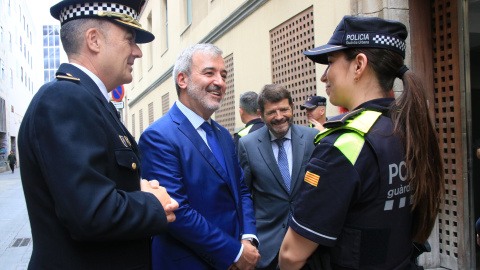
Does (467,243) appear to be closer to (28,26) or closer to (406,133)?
(406,133)

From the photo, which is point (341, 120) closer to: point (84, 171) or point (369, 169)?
point (369, 169)

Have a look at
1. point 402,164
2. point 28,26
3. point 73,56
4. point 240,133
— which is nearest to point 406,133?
point 402,164

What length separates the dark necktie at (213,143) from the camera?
2.41 metres

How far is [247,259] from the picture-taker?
7.34 ft

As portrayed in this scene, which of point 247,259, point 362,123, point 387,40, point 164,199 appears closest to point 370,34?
point 387,40

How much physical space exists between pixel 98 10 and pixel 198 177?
103 centimetres

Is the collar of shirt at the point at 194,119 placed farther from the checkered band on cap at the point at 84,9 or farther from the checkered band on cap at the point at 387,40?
the checkered band on cap at the point at 387,40

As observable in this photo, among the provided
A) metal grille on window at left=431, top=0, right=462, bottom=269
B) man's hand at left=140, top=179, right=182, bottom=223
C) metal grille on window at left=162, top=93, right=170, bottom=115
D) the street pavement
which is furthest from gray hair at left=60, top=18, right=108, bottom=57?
metal grille on window at left=162, top=93, right=170, bottom=115

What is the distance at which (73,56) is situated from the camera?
1674mm

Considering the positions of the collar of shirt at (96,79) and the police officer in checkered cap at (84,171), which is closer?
the police officer in checkered cap at (84,171)

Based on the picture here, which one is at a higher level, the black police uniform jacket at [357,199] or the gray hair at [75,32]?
the gray hair at [75,32]

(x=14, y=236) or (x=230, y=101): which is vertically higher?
(x=230, y=101)

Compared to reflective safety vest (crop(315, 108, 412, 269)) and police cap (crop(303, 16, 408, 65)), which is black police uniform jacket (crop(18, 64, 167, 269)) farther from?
police cap (crop(303, 16, 408, 65))

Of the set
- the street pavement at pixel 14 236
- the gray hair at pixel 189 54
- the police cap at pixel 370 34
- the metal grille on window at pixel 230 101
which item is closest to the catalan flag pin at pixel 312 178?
the police cap at pixel 370 34
